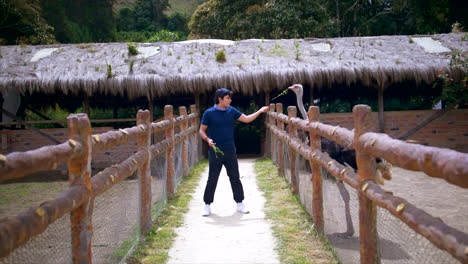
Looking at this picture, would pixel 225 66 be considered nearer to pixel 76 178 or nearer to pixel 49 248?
pixel 76 178

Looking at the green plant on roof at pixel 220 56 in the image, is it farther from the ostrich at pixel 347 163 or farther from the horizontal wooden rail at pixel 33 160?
the horizontal wooden rail at pixel 33 160

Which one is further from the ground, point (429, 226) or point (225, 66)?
point (225, 66)

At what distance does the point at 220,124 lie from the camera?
5.23 m

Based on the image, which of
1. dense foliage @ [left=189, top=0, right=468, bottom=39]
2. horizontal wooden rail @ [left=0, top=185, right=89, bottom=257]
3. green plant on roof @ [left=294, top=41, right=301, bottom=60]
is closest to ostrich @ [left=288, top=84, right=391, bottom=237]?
horizontal wooden rail @ [left=0, top=185, right=89, bottom=257]

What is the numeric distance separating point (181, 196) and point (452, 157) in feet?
16.6

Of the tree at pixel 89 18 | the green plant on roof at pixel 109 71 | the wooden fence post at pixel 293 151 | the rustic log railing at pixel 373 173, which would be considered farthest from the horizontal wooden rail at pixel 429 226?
the tree at pixel 89 18

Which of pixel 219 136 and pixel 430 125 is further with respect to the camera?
pixel 430 125

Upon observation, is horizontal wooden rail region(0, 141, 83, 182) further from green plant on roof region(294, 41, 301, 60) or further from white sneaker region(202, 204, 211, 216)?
green plant on roof region(294, 41, 301, 60)

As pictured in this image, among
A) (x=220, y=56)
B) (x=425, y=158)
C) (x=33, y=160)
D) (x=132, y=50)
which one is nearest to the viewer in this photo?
(x=425, y=158)

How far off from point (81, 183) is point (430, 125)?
1095 centimetres

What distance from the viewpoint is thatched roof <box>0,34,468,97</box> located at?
11203 millimetres

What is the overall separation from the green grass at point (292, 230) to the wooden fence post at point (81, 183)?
1.73 meters

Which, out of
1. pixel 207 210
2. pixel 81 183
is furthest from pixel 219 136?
pixel 81 183

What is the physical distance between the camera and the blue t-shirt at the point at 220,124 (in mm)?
5215
